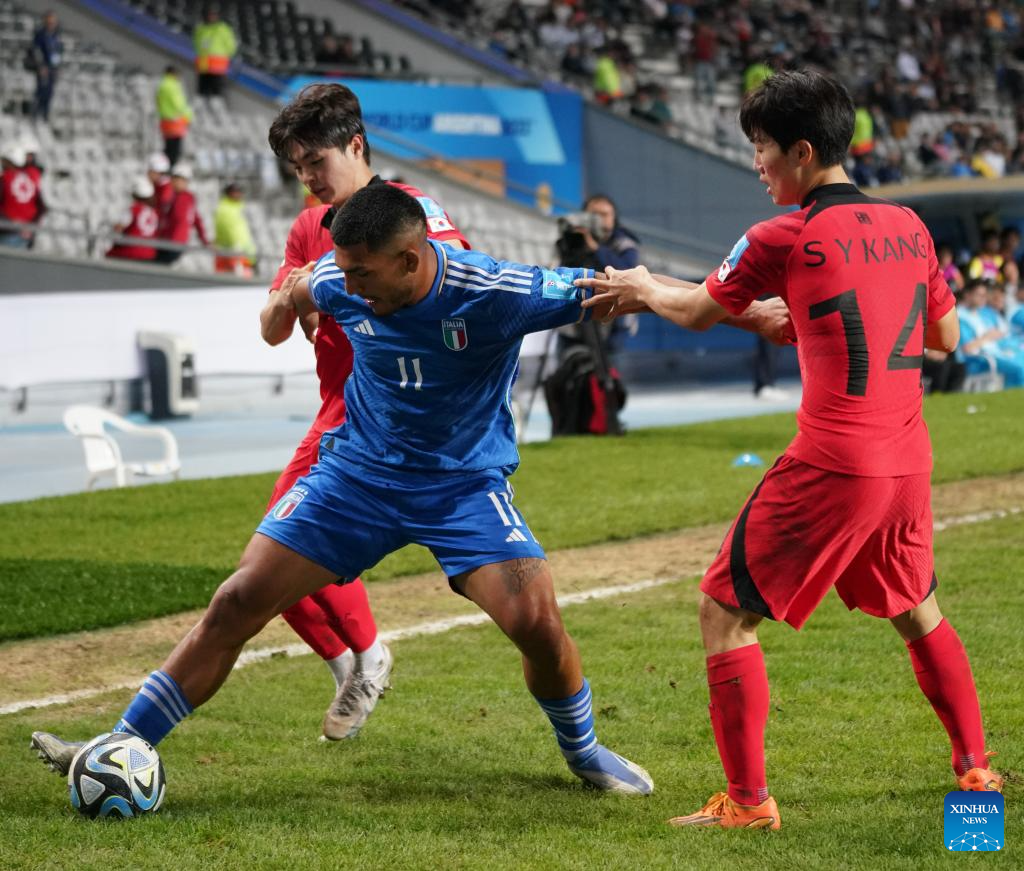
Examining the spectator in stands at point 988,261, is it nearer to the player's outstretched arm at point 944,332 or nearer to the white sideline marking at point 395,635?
the white sideline marking at point 395,635

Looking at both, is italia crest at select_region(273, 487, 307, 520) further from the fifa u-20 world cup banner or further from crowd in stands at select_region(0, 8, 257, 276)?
the fifa u-20 world cup banner

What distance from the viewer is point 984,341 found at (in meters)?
21.1

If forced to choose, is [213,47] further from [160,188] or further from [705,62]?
[705,62]

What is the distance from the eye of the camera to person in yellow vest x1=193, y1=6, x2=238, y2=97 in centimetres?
2698

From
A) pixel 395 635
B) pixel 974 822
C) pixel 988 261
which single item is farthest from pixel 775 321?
pixel 988 261

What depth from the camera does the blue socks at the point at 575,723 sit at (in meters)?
4.99

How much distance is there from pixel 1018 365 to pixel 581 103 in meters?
12.1

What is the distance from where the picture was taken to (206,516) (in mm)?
11078

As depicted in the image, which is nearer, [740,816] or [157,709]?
[740,816]

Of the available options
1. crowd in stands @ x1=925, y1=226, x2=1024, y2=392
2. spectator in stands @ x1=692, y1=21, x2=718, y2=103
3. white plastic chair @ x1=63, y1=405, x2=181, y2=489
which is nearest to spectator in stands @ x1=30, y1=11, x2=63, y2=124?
white plastic chair @ x1=63, y1=405, x2=181, y2=489

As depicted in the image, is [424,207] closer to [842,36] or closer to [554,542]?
[554,542]

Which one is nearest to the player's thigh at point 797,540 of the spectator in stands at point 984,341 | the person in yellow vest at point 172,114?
the spectator in stands at point 984,341

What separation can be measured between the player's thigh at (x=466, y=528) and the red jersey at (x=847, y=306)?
3.13 feet

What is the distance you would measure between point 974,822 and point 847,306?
1435 mm
